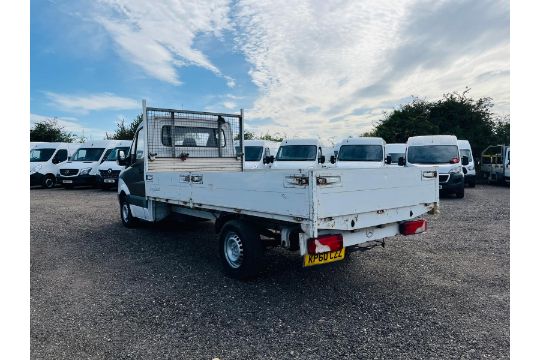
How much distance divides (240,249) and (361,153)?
9675mm

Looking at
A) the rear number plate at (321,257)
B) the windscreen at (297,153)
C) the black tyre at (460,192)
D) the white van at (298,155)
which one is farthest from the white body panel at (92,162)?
the rear number plate at (321,257)

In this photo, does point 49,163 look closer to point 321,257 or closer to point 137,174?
point 137,174

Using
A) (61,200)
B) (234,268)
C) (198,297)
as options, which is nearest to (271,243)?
(234,268)

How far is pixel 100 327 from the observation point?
3.58 metres

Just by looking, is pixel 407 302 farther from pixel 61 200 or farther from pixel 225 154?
pixel 61 200

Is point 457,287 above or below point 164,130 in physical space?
below

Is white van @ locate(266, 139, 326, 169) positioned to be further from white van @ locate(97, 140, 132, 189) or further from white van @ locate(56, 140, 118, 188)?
white van @ locate(56, 140, 118, 188)

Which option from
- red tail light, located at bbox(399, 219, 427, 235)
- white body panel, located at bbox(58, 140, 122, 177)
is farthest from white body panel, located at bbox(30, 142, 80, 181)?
red tail light, located at bbox(399, 219, 427, 235)

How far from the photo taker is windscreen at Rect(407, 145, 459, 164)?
13398mm

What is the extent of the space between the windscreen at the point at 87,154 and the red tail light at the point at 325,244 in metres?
17.1

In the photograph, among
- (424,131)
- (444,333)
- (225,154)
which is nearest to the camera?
(444,333)

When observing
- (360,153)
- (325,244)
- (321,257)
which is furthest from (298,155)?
(325,244)

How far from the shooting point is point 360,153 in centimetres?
1334

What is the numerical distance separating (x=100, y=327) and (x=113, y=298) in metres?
0.72
